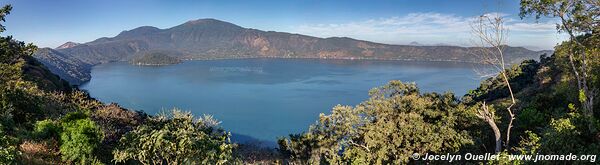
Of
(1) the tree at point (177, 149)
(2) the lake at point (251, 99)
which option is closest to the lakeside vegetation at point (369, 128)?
(1) the tree at point (177, 149)

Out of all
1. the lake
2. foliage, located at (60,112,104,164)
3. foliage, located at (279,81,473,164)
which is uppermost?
foliage, located at (60,112,104,164)

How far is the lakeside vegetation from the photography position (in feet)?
37.2

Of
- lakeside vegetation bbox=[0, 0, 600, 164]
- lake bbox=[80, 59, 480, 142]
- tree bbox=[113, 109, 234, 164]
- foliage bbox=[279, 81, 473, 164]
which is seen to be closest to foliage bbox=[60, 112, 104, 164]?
lakeside vegetation bbox=[0, 0, 600, 164]

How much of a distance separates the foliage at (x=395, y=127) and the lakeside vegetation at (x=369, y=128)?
0.06 meters

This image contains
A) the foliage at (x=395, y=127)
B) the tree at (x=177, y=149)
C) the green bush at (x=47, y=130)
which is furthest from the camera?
the foliage at (x=395, y=127)

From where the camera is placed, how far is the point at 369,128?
2117 cm

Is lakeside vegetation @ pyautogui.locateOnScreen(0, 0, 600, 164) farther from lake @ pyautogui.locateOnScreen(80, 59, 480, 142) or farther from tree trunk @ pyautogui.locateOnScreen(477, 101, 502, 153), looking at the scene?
lake @ pyautogui.locateOnScreen(80, 59, 480, 142)

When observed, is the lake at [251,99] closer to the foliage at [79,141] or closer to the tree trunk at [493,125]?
the foliage at [79,141]

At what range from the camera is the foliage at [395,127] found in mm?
20281

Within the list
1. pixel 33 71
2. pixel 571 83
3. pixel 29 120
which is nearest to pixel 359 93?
pixel 33 71

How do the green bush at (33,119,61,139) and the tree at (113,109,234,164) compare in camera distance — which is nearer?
the tree at (113,109,234,164)

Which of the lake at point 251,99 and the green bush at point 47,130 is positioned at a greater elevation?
the green bush at point 47,130

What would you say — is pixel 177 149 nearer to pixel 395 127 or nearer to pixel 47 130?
pixel 47 130

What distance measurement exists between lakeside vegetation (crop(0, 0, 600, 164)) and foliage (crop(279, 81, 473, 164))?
61mm
